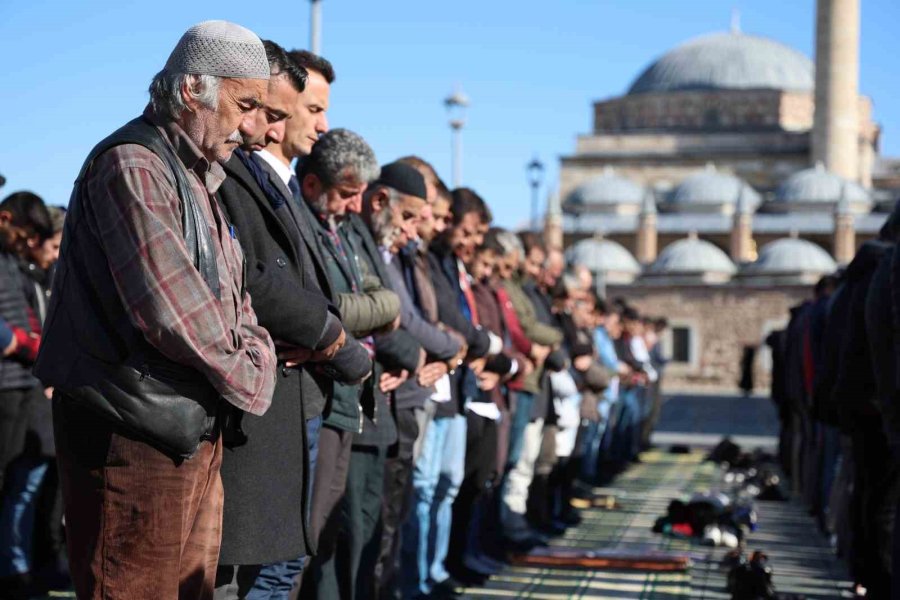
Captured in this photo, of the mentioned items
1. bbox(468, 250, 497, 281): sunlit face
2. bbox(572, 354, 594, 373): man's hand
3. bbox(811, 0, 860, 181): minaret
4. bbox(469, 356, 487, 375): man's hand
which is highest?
bbox(811, 0, 860, 181): minaret

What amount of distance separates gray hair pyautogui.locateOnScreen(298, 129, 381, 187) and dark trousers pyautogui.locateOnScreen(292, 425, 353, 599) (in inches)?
34.7

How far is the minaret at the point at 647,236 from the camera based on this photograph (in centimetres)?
6550

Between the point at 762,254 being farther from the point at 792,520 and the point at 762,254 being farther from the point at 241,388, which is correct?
the point at 241,388

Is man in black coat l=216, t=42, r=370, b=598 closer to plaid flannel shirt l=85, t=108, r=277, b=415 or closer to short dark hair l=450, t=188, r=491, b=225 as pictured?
plaid flannel shirt l=85, t=108, r=277, b=415

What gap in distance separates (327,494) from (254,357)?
156 centimetres

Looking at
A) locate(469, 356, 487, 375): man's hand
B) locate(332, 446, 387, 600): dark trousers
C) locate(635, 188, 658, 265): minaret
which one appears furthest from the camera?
locate(635, 188, 658, 265): minaret

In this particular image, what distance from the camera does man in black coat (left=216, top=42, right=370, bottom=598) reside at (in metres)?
3.90

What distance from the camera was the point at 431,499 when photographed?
6.81 metres

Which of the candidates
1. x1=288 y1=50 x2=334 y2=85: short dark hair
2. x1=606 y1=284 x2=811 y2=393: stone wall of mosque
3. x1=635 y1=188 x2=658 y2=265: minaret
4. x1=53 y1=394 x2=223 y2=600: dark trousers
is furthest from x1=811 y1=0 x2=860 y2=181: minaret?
x1=53 y1=394 x2=223 y2=600: dark trousers

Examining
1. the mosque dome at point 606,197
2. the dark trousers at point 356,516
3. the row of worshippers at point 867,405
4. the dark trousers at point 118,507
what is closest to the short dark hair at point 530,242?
the row of worshippers at point 867,405

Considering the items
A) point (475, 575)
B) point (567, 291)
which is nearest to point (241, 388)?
point (475, 575)

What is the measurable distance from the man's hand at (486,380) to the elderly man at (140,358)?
14.0ft

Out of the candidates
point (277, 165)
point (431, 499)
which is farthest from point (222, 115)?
point (431, 499)

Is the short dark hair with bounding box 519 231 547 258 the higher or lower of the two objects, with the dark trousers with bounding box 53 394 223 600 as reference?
higher
